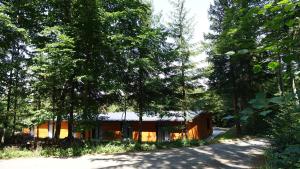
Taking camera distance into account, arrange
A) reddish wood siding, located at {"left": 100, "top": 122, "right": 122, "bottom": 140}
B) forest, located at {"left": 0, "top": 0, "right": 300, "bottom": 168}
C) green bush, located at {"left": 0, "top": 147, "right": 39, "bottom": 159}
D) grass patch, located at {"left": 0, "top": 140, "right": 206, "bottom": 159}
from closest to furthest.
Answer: green bush, located at {"left": 0, "top": 147, "right": 39, "bottom": 159} < grass patch, located at {"left": 0, "top": 140, "right": 206, "bottom": 159} < forest, located at {"left": 0, "top": 0, "right": 300, "bottom": 168} < reddish wood siding, located at {"left": 100, "top": 122, "right": 122, "bottom": 140}

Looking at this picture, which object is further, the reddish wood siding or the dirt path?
the reddish wood siding

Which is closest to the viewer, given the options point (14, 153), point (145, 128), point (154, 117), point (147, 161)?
point (147, 161)

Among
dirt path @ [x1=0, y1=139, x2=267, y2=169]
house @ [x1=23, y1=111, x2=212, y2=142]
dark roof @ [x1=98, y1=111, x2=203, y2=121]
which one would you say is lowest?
dirt path @ [x1=0, y1=139, x2=267, y2=169]

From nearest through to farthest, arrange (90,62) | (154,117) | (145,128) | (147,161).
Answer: (147,161), (90,62), (154,117), (145,128)

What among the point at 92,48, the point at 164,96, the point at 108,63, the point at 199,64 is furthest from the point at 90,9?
the point at 199,64

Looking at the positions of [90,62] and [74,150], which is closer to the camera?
[74,150]

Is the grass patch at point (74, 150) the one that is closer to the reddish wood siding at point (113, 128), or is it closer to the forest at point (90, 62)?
the forest at point (90, 62)

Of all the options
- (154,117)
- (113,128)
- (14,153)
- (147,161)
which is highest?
(154,117)

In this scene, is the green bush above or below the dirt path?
above

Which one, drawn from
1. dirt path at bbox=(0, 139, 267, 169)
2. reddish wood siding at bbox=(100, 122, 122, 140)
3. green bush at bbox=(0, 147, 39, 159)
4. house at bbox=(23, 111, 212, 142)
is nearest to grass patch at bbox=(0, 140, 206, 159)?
green bush at bbox=(0, 147, 39, 159)

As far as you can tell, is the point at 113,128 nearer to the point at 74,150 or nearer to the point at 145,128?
the point at 145,128

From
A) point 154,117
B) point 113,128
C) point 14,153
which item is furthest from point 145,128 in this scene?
point 14,153

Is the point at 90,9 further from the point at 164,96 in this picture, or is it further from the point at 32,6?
the point at 164,96

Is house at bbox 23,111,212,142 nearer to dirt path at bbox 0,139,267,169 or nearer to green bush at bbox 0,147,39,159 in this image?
green bush at bbox 0,147,39,159
